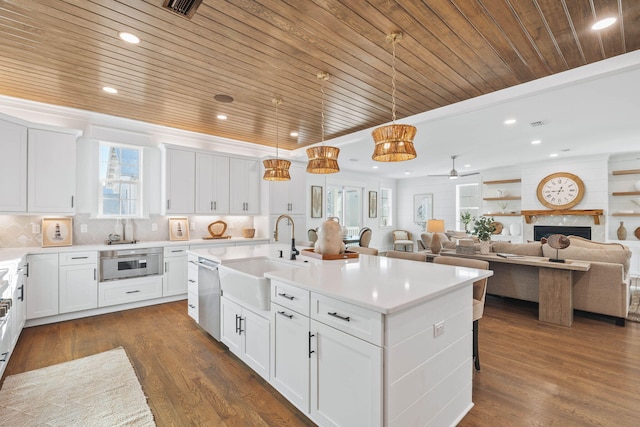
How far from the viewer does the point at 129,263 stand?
4.17 m

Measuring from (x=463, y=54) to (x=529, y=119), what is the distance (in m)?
2.19

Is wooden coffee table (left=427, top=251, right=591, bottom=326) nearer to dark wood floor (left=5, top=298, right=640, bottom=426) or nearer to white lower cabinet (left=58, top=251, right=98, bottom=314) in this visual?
dark wood floor (left=5, top=298, right=640, bottom=426)

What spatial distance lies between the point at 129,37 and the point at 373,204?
7.91 meters

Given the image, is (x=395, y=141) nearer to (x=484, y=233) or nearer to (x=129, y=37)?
(x=129, y=37)

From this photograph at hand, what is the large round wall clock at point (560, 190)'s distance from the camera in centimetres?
669

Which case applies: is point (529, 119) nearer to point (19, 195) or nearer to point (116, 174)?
point (116, 174)

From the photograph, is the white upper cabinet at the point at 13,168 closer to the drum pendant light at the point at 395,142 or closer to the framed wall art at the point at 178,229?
the framed wall art at the point at 178,229

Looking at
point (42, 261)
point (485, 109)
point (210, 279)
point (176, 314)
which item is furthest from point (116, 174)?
point (485, 109)

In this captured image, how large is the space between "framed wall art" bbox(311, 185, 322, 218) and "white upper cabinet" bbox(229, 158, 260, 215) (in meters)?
1.99

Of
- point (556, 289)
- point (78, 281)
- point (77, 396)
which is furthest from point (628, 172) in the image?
point (78, 281)

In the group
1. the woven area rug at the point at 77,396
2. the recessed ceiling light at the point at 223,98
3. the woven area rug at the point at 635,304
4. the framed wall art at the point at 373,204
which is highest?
the recessed ceiling light at the point at 223,98

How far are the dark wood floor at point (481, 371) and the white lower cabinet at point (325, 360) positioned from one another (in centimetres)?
32

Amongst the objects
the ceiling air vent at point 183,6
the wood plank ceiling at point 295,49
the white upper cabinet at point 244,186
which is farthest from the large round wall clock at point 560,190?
the ceiling air vent at point 183,6

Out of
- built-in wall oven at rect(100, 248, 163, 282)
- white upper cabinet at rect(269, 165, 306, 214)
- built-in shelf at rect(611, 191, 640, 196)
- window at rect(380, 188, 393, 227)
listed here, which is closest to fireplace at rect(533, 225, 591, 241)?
built-in shelf at rect(611, 191, 640, 196)
